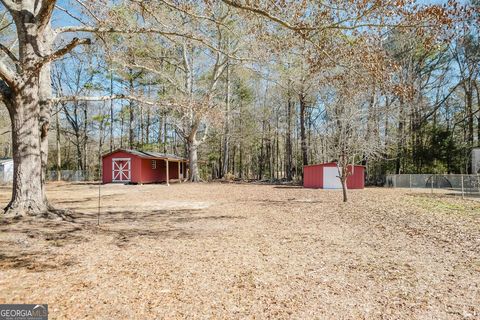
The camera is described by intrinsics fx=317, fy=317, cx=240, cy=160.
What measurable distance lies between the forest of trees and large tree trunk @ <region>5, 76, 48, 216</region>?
418mm

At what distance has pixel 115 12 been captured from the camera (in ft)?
22.5

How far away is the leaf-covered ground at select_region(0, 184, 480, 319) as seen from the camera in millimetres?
2881

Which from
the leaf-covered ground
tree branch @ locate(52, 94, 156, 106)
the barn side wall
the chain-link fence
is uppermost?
tree branch @ locate(52, 94, 156, 106)

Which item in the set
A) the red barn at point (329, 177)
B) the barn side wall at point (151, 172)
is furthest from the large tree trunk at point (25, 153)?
the barn side wall at point (151, 172)

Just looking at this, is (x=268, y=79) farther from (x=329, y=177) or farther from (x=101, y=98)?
(x=101, y=98)

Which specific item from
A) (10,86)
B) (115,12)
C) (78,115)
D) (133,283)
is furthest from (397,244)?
(78,115)

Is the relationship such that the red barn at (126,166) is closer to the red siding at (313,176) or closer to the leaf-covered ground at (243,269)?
the red siding at (313,176)

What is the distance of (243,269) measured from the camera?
13.1 ft

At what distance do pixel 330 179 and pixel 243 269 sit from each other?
16285mm

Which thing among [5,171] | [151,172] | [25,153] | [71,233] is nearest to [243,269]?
[71,233]

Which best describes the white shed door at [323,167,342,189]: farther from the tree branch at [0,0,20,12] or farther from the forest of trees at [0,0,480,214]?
the tree branch at [0,0,20,12]

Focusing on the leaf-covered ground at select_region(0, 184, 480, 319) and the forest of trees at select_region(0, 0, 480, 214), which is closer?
the leaf-covered ground at select_region(0, 184, 480, 319)

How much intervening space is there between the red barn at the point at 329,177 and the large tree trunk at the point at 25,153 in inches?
622

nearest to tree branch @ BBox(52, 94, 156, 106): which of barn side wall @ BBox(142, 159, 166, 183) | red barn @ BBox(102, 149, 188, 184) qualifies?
red barn @ BBox(102, 149, 188, 184)
